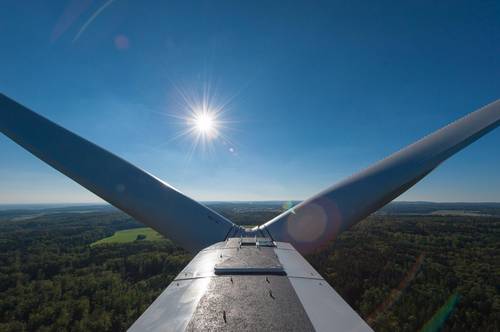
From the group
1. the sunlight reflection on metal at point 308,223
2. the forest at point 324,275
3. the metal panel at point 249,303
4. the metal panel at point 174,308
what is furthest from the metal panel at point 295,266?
the forest at point 324,275

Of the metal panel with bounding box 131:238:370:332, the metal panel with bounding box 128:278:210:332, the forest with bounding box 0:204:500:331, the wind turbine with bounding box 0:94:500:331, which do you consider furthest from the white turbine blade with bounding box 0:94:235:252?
the forest with bounding box 0:204:500:331

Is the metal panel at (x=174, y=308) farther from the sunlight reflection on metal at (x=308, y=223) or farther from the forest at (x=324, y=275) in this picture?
the forest at (x=324, y=275)

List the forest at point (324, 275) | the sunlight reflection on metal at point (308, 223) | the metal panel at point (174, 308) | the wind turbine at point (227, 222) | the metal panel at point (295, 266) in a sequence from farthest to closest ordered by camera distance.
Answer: the forest at point (324, 275) → the sunlight reflection on metal at point (308, 223) → the wind turbine at point (227, 222) → the metal panel at point (295, 266) → the metal panel at point (174, 308)

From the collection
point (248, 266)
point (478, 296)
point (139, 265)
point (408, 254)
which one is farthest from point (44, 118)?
point (408, 254)

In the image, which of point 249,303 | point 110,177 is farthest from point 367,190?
point 110,177

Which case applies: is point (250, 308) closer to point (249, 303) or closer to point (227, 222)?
point (249, 303)

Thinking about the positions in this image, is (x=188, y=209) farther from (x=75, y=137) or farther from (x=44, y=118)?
(x=44, y=118)
